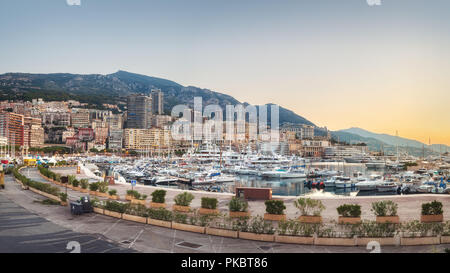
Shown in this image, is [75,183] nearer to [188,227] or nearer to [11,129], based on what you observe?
[188,227]

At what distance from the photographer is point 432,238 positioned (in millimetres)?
8461

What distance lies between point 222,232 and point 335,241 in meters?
3.37

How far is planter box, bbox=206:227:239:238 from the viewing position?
9.40 metres

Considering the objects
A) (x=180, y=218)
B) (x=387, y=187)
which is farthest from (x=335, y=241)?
(x=387, y=187)

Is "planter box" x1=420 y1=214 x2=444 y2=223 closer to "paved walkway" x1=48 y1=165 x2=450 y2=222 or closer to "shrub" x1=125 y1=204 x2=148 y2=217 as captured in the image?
"paved walkway" x1=48 y1=165 x2=450 y2=222

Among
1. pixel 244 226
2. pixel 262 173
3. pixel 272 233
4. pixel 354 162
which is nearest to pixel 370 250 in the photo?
pixel 272 233

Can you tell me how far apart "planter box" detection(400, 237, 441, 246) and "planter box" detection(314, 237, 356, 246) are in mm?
1357

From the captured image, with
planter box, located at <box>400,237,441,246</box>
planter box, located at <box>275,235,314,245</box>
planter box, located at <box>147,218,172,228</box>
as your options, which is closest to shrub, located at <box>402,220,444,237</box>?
planter box, located at <box>400,237,441,246</box>

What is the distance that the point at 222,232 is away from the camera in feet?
31.4

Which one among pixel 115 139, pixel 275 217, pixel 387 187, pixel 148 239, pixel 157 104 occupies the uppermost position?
pixel 157 104

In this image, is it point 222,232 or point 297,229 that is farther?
point 222,232

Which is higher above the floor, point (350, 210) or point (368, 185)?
point (350, 210)

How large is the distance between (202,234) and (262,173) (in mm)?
44457

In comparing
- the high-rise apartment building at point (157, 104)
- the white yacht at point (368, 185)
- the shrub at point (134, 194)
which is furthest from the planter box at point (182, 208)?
the high-rise apartment building at point (157, 104)
